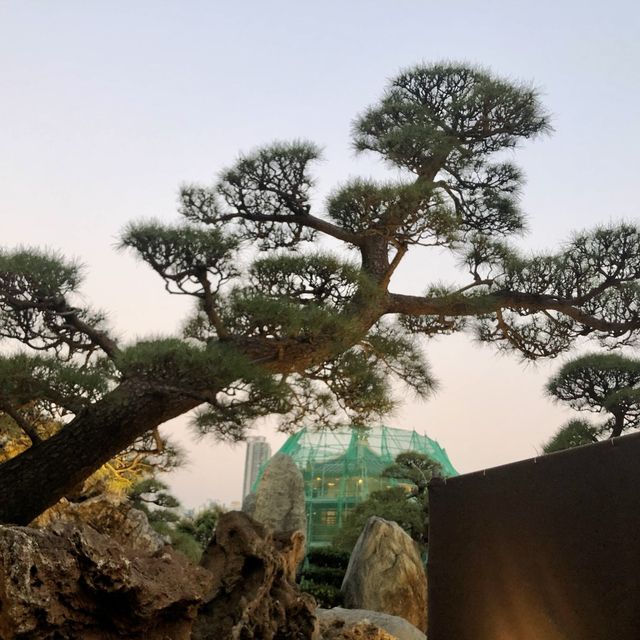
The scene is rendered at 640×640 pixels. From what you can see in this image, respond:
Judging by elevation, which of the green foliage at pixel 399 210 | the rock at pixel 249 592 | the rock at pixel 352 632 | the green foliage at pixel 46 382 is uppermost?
A: the green foliage at pixel 399 210

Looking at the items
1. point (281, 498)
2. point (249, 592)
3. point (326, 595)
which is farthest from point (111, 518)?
point (281, 498)

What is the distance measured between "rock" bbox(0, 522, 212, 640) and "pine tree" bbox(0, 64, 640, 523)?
2097 millimetres

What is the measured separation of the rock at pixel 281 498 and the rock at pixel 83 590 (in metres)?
7.97

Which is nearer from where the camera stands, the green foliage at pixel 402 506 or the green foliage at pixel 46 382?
the green foliage at pixel 46 382

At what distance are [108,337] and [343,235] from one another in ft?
7.06

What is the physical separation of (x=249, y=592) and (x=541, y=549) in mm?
1456

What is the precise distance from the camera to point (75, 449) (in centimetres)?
451

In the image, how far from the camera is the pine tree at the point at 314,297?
4516 mm

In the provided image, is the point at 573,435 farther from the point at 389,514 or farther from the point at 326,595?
the point at 326,595

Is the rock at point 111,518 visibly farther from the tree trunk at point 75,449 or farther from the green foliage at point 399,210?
the green foliage at point 399,210

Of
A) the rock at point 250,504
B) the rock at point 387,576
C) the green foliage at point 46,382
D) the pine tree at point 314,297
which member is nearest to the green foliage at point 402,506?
the rock at point 250,504

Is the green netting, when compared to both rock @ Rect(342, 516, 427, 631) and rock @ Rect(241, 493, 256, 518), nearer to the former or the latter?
rock @ Rect(241, 493, 256, 518)

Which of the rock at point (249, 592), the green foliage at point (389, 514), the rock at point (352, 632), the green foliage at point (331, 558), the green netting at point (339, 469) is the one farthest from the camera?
the green netting at point (339, 469)

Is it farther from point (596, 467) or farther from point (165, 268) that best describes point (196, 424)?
point (596, 467)
